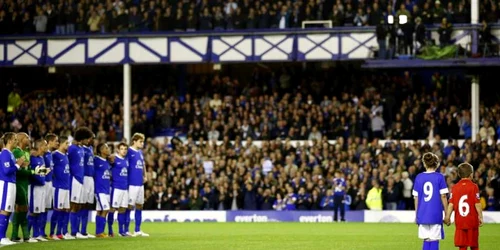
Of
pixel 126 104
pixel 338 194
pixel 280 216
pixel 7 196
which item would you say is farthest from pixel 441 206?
pixel 126 104

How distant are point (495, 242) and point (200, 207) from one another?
14853 millimetres

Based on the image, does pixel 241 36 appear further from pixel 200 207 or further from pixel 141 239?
pixel 141 239

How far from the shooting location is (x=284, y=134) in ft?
126

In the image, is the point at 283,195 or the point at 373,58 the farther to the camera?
the point at 373,58

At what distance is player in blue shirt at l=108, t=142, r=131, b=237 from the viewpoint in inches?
928

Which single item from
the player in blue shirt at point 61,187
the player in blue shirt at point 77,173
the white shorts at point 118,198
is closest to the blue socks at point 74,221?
the player in blue shirt at point 77,173

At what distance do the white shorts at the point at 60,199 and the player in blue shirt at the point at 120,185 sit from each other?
4.92ft

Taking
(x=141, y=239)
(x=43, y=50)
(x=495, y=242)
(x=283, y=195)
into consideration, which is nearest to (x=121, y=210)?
(x=141, y=239)

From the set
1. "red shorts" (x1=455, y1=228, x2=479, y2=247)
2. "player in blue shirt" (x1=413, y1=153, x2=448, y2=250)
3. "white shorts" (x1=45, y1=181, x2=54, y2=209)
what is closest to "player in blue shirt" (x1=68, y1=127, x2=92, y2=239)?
"white shorts" (x1=45, y1=181, x2=54, y2=209)

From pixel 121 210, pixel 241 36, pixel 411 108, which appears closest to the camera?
pixel 121 210

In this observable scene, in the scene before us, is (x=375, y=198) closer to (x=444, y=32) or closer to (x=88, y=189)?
(x=444, y=32)

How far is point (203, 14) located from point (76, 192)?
61.1 ft

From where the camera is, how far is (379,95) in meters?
38.9

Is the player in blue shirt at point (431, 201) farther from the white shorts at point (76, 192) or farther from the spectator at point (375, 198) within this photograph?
the spectator at point (375, 198)
